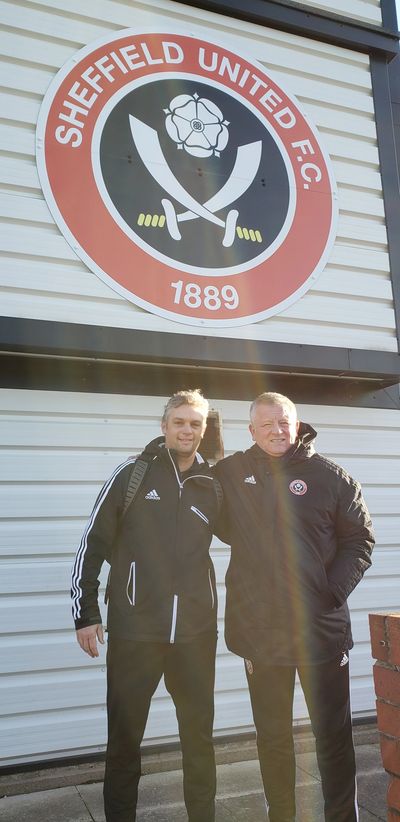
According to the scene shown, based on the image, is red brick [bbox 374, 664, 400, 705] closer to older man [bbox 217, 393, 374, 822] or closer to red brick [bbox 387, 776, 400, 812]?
red brick [bbox 387, 776, 400, 812]

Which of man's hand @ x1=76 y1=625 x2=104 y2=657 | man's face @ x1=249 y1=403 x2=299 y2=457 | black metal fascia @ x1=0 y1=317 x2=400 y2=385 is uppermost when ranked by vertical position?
black metal fascia @ x1=0 y1=317 x2=400 y2=385

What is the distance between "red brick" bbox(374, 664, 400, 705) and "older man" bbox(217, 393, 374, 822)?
362 millimetres

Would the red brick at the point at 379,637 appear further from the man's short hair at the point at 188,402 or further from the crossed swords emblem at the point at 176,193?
the crossed swords emblem at the point at 176,193

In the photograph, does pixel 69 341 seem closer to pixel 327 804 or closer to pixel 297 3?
pixel 327 804

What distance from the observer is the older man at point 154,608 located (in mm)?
2623

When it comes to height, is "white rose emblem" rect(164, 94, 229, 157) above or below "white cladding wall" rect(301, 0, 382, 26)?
below

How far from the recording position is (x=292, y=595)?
271 cm

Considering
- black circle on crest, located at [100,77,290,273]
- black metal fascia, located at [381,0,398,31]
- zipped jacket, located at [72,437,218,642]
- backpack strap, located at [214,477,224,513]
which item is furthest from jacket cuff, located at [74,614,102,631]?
black metal fascia, located at [381,0,398,31]

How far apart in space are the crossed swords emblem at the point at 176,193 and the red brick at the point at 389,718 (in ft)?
9.64

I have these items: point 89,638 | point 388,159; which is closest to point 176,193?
point 388,159

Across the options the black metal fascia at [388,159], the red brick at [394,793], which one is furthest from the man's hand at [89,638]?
the black metal fascia at [388,159]

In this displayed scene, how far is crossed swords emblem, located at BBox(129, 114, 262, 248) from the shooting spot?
4.18m

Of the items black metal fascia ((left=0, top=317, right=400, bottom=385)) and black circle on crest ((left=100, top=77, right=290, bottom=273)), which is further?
black circle on crest ((left=100, top=77, right=290, bottom=273))

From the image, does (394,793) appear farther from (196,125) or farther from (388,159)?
(388,159)
